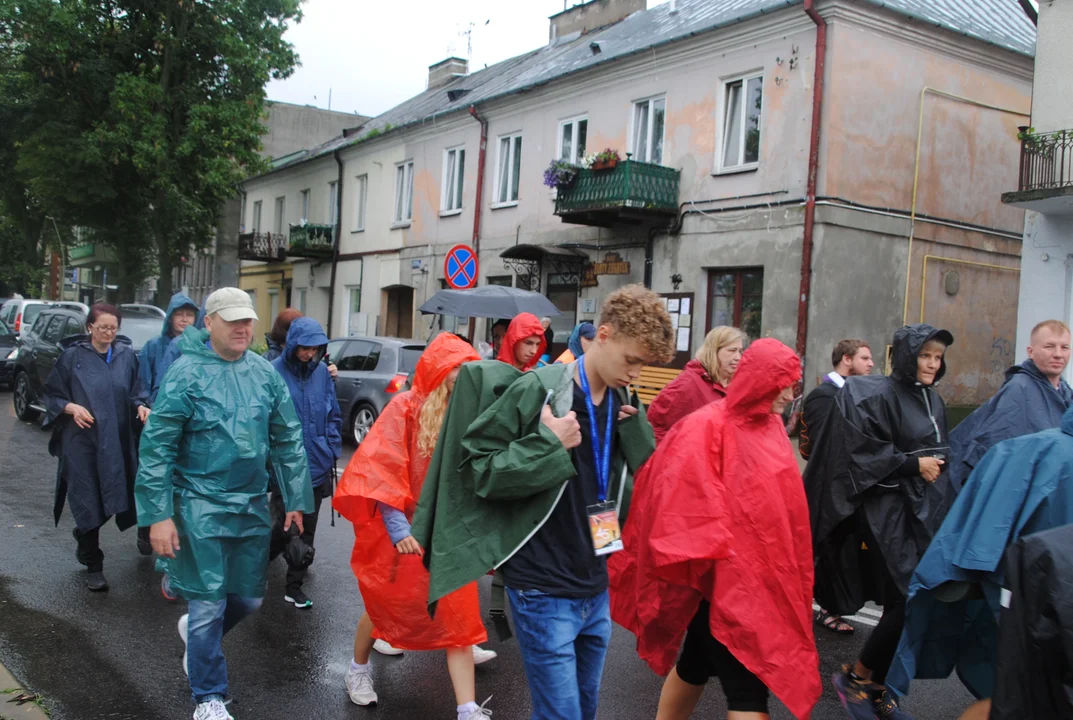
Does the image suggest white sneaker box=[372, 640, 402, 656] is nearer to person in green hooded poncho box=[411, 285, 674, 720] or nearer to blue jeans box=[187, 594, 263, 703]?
blue jeans box=[187, 594, 263, 703]

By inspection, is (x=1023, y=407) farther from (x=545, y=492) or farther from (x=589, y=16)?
(x=589, y=16)

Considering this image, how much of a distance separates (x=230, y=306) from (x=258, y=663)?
1990mm

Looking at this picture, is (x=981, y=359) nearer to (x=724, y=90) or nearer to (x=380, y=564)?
(x=724, y=90)

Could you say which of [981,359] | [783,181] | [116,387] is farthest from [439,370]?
[981,359]

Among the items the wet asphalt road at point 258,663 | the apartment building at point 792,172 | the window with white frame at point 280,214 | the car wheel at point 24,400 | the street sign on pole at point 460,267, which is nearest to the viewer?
the wet asphalt road at point 258,663

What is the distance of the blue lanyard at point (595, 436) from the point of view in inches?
124

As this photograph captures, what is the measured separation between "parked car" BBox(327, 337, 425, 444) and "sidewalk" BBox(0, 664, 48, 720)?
8.52 m

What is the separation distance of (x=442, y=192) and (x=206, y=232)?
8414 millimetres

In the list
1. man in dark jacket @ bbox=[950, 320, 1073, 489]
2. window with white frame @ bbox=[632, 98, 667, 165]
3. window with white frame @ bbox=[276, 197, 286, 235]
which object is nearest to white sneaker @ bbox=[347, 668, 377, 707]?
man in dark jacket @ bbox=[950, 320, 1073, 489]

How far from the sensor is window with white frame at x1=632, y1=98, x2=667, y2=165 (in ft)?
58.2

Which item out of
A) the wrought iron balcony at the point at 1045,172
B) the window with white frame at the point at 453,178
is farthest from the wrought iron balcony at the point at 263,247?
the wrought iron balcony at the point at 1045,172

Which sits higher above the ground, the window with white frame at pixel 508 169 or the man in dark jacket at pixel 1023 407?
the window with white frame at pixel 508 169

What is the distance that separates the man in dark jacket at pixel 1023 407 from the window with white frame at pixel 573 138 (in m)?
14.9

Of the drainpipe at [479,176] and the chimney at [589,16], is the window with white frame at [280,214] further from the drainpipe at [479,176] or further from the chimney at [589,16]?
the drainpipe at [479,176]
